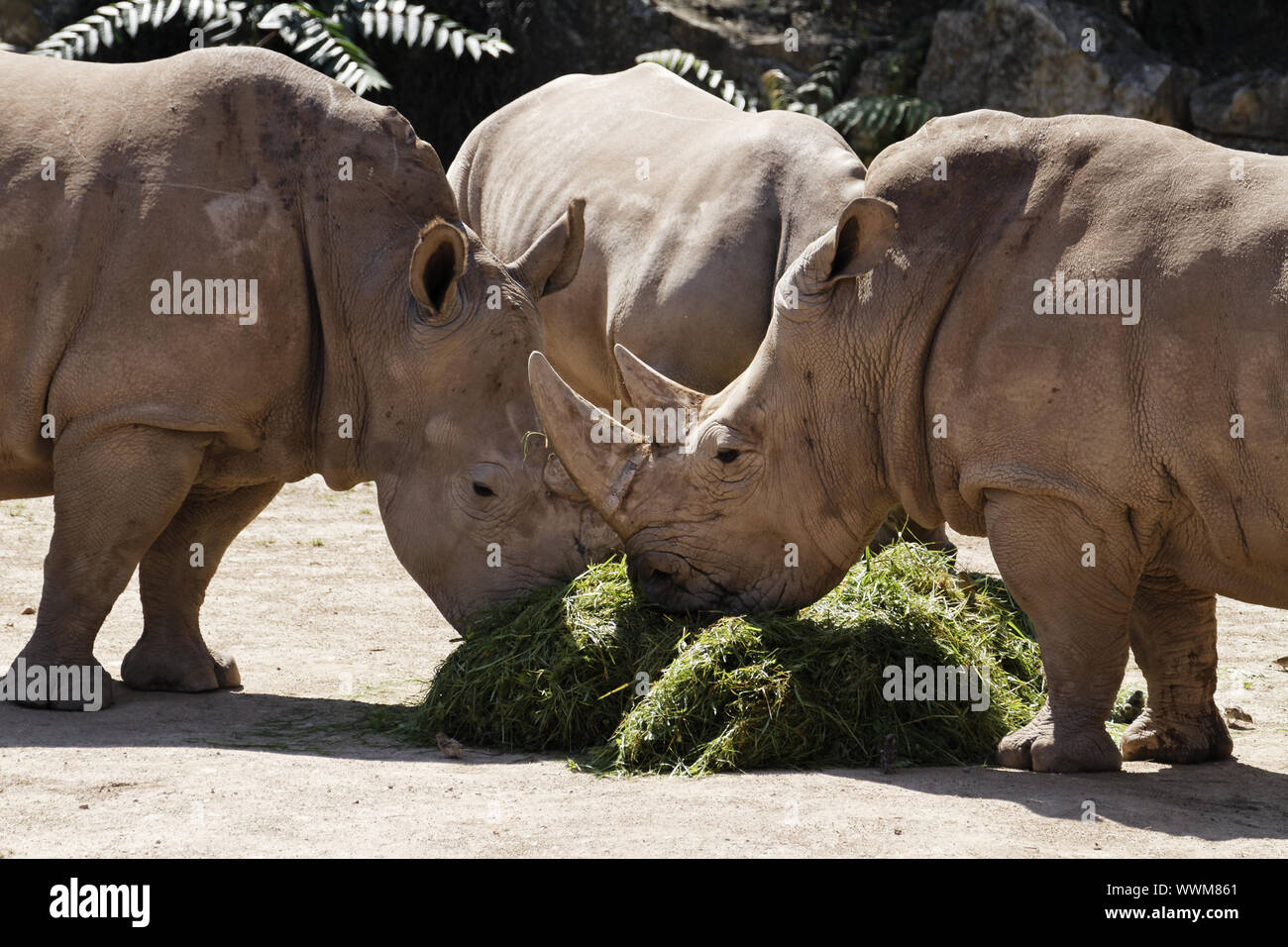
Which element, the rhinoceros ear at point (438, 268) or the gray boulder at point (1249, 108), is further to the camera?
the gray boulder at point (1249, 108)

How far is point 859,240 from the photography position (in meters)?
5.85

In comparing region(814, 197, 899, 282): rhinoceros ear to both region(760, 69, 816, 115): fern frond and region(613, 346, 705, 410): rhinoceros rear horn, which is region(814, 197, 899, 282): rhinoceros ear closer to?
region(613, 346, 705, 410): rhinoceros rear horn

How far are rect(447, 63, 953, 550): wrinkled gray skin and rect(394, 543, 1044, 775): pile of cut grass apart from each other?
0.82 metres

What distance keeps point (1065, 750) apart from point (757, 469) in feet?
4.50

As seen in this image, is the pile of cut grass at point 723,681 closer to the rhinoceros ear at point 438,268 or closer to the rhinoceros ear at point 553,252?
the rhinoceros ear at point 438,268

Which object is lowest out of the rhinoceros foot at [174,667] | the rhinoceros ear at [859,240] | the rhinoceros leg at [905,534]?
the rhinoceros foot at [174,667]

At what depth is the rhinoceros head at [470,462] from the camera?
6.66m

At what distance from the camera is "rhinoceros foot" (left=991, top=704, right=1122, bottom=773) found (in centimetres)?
561

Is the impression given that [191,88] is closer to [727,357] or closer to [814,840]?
[727,357]

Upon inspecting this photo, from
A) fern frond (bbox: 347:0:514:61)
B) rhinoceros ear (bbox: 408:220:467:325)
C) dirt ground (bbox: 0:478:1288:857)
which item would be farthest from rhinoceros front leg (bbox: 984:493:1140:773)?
fern frond (bbox: 347:0:514:61)

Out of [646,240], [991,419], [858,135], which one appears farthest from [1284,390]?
[858,135]

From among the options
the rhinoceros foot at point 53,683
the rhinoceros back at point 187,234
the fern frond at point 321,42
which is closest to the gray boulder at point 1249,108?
the fern frond at point 321,42

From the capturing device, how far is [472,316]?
22.1 feet

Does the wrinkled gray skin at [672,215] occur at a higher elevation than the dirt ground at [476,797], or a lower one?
higher
